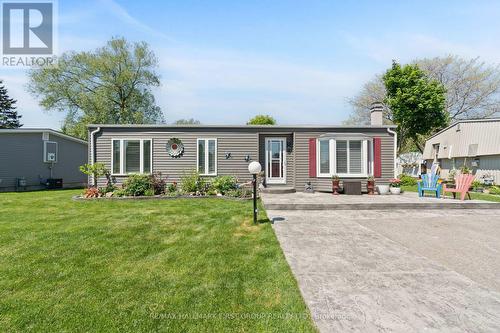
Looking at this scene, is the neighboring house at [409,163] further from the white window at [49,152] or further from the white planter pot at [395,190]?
the white window at [49,152]

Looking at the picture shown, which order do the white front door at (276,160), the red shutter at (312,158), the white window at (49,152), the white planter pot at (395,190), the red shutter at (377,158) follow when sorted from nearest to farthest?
the white planter pot at (395,190), the red shutter at (377,158), the red shutter at (312,158), the white front door at (276,160), the white window at (49,152)

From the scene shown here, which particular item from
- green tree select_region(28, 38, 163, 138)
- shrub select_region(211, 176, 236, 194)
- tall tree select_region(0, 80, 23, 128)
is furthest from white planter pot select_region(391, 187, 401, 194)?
tall tree select_region(0, 80, 23, 128)

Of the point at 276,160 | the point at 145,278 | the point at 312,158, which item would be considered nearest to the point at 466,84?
the point at 312,158

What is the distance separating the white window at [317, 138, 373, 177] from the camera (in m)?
10.0

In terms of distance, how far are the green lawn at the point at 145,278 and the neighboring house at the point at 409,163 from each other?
2893cm

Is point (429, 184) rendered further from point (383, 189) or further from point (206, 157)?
point (206, 157)

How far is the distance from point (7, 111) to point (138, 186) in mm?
41699

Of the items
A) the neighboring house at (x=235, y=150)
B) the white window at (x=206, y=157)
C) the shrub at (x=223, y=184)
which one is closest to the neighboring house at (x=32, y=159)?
the neighboring house at (x=235, y=150)

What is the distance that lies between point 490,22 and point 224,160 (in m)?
11.5

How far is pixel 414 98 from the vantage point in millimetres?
18953

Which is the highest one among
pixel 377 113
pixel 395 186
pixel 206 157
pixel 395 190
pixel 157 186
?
pixel 377 113

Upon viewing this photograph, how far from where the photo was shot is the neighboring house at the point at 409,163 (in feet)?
90.1

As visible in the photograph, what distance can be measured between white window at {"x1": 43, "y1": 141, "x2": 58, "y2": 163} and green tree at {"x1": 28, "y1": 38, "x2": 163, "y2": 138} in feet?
28.8

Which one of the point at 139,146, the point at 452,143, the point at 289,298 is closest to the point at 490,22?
the point at 452,143
